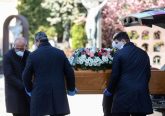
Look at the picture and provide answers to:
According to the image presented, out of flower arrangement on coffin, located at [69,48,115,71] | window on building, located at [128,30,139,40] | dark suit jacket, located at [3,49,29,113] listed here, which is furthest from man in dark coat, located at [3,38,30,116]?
window on building, located at [128,30,139,40]

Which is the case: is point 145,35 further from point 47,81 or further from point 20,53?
point 47,81

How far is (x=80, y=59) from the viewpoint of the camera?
9281 mm

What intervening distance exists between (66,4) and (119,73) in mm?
41159

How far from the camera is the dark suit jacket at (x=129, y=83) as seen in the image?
8188 millimetres

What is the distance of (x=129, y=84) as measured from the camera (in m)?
8.19

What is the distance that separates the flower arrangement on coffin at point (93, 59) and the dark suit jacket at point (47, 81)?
103cm

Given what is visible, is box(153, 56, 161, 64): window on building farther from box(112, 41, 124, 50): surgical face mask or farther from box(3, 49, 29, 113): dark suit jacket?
box(112, 41, 124, 50): surgical face mask

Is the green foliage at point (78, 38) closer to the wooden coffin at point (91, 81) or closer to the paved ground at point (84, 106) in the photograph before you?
the paved ground at point (84, 106)

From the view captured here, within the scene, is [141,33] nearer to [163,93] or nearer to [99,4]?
[99,4]

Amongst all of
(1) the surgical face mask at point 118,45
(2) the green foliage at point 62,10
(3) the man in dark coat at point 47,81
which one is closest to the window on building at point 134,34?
(1) the surgical face mask at point 118,45

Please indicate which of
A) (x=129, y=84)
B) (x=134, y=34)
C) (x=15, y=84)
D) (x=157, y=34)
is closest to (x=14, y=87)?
(x=15, y=84)

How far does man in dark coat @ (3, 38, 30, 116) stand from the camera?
940 cm

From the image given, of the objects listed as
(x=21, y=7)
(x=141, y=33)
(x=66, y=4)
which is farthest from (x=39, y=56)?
(x=21, y=7)

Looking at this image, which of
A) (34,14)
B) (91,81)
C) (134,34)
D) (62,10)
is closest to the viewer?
(91,81)
